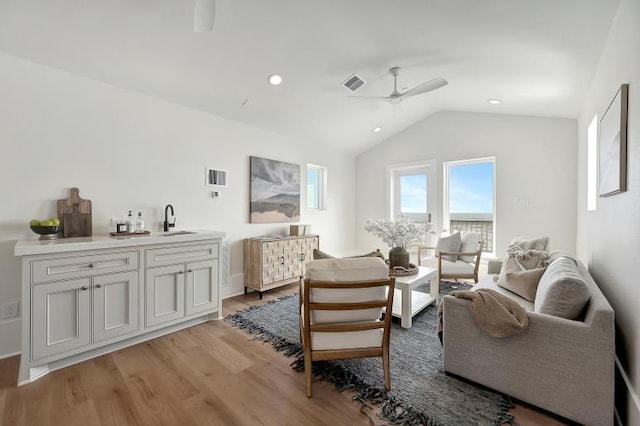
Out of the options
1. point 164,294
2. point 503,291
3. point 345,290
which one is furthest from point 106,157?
point 503,291

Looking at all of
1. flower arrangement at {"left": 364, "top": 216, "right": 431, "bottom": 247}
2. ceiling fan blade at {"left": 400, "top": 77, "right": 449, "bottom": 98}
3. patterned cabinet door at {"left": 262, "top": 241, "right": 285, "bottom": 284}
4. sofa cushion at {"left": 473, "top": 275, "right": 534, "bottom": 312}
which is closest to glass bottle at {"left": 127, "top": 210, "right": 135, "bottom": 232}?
patterned cabinet door at {"left": 262, "top": 241, "right": 285, "bottom": 284}

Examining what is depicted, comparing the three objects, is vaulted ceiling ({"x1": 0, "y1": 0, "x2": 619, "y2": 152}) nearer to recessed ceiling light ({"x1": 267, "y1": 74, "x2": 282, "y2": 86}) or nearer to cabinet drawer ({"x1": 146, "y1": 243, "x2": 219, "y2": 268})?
recessed ceiling light ({"x1": 267, "y1": 74, "x2": 282, "y2": 86})

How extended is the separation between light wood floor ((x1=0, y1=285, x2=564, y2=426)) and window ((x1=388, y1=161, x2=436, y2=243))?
369 cm

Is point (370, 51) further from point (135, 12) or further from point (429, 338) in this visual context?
point (429, 338)

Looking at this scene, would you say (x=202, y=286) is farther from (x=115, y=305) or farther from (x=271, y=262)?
(x=271, y=262)

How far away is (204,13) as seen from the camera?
1.56 metres

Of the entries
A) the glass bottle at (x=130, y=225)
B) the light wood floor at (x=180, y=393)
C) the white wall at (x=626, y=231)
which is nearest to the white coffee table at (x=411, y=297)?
the light wood floor at (x=180, y=393)

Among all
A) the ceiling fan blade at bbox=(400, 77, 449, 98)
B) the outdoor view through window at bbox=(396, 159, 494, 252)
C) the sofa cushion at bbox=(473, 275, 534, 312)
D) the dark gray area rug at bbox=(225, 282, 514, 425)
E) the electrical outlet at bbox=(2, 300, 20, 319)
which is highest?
the ceiling fan blade at bbox=(400, 77, 449, 98)

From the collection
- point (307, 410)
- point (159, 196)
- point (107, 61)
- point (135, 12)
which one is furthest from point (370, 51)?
point (307, 410)

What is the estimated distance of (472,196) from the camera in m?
4.87

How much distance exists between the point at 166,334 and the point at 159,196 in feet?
4.90

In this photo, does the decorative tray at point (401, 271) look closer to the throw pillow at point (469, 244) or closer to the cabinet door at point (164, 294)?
the throw pillow at point (469, 244)

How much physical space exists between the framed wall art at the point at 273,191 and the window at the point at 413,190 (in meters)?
1.95

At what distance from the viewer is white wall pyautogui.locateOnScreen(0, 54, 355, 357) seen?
7.66 ft
